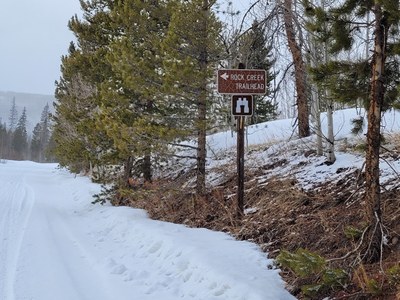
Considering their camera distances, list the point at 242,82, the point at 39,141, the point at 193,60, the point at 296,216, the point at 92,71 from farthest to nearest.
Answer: the point at 39,141 < the point at 92,71 < the point at 193,60 < the point at 242,82 < the point at 296,216

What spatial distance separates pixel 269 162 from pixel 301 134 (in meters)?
1.99

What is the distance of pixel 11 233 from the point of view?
836 centimetres

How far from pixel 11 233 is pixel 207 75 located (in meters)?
4.90

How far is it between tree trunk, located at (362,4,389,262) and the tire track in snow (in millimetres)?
3900

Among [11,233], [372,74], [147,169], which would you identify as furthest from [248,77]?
[147,169]

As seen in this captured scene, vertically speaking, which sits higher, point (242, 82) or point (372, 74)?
point (242, 82)

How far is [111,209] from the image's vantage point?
11023 millimetres

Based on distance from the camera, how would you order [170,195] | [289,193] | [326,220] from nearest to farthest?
[326,220] < [289,193] < [170,195]

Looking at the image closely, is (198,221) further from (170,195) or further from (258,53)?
(258,53)

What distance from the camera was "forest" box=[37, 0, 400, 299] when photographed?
4195 millimetres

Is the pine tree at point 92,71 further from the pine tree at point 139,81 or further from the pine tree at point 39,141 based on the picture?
the pine tree at point 39,141

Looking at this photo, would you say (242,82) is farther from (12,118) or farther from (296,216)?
(12,118)

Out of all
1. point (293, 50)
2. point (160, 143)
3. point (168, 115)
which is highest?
point (293, 50)

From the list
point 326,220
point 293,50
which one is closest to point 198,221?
point 326,220
